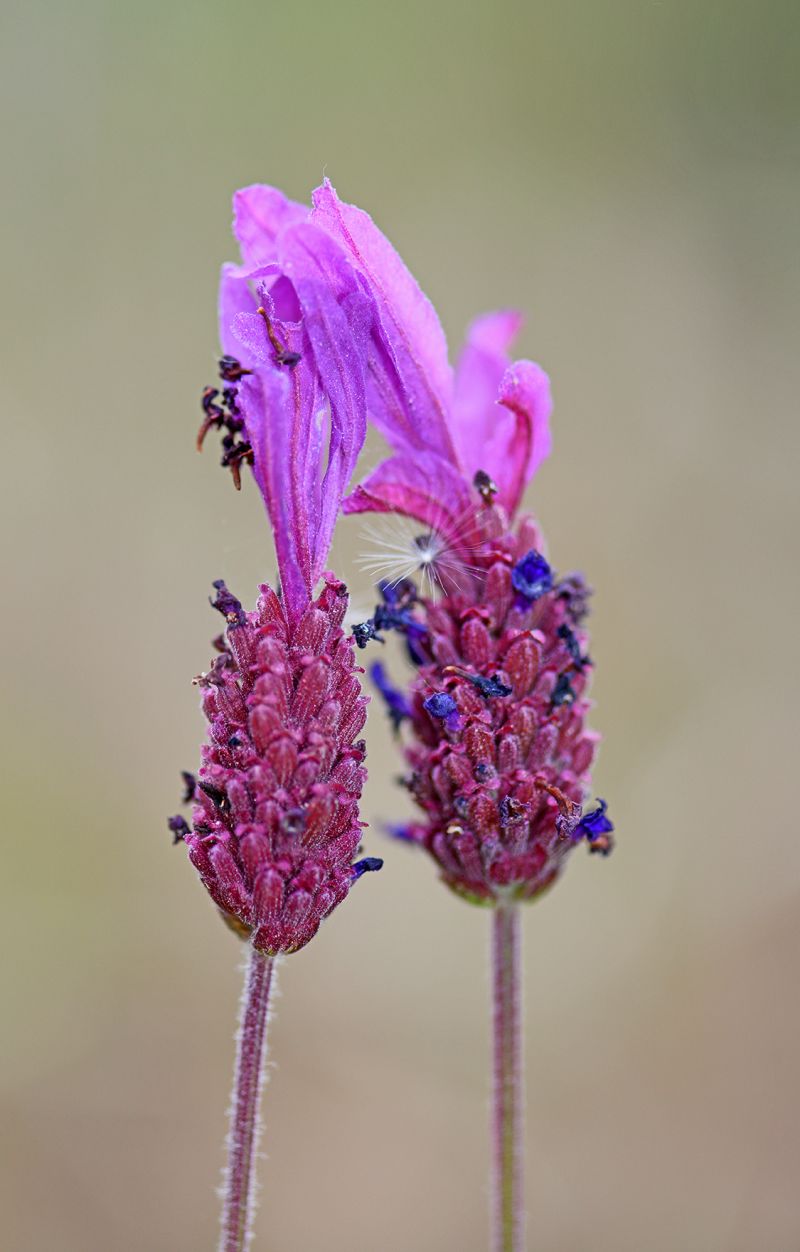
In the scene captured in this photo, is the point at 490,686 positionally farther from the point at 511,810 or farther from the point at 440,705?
the point at 511,810

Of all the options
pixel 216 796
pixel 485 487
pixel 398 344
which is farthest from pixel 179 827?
pixel 398 344

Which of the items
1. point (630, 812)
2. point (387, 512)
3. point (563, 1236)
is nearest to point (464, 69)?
point (630, 812)

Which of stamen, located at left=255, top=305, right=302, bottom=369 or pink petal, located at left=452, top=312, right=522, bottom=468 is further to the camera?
pink petal, located at left=452, top=312, right=522, bottom=468

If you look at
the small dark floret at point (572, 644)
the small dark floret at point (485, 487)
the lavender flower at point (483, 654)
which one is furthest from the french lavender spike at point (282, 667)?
the small dark floret at point (572, 644)

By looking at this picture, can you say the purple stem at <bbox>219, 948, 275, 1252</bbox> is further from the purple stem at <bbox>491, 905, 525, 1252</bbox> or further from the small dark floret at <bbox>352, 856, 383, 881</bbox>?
the purple stem at <bbox>491, 905, 525, 1252</bbox>

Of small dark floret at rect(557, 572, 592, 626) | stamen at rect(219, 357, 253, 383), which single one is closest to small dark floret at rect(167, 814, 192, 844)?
stamen at rect(219, 357, 253, 383)

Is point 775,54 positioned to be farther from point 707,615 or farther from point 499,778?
point 499,778
